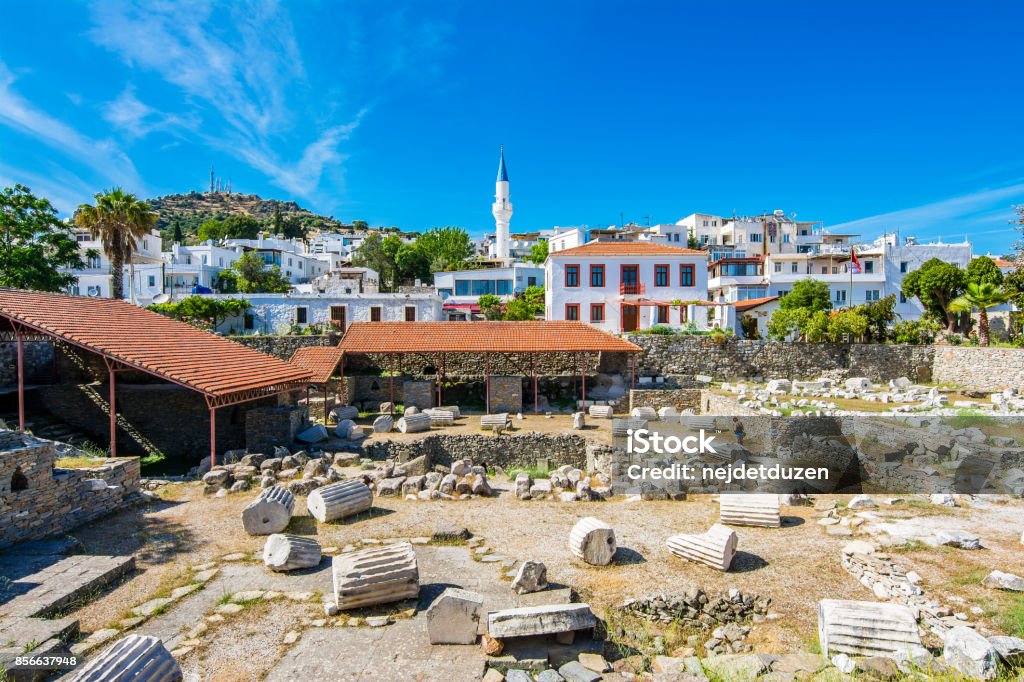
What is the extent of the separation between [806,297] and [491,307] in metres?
22.7

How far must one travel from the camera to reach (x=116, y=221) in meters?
31.9

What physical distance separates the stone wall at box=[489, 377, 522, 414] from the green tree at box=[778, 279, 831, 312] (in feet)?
78.8

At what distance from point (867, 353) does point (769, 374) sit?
509 centimetres

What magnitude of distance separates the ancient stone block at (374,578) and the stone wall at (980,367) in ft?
93.1

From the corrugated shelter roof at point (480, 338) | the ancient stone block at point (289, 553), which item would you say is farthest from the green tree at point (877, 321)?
the ancient stone block at point (289, 553)

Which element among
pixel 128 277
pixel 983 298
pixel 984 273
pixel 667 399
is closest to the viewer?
pixel 667 399

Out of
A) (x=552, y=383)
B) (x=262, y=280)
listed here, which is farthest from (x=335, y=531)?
(x=262, y=280)

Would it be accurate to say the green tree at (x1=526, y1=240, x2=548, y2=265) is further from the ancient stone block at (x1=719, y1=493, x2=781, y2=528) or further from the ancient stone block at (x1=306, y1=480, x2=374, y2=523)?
the ancient stone block at (x1=719, y1=493, x2=781, y2=528)

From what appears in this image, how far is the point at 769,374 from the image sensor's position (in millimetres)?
31297

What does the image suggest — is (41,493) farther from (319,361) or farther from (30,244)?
(30,244)

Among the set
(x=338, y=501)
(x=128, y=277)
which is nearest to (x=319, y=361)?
(x=338, y=501)

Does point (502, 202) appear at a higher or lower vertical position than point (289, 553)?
higher

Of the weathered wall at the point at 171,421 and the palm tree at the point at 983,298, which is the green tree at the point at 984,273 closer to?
the palm tree at the point at 983,298

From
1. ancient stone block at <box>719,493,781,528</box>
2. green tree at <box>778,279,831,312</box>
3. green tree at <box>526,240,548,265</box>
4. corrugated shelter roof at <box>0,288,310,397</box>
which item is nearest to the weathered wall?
corrugated shelter roof at <box>0,288,310,397</box>
